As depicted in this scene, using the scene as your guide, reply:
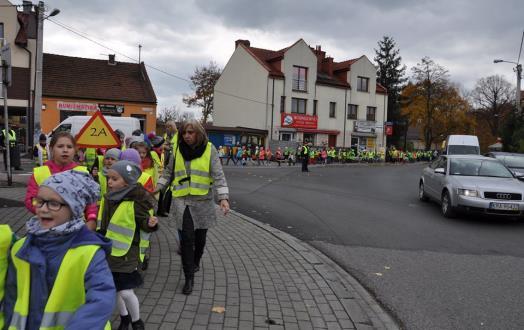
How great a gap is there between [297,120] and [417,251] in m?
37.0

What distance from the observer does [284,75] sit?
43.9 m

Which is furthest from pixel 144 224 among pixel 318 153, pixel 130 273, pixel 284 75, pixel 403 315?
pixel 284 75

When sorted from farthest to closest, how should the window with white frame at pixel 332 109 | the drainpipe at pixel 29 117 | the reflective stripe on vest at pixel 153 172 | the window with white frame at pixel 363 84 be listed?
the window with white frame at pixel 363 84 < the window with white frame at pixel 332 109 < the drainpipe at pixel 29 117 < the reflective stripe on vest at pixel 153 172

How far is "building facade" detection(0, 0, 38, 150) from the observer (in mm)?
32156

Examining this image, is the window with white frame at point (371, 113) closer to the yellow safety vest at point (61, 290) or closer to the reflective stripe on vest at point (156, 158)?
the reflective stripe on vest at point (156, 158)

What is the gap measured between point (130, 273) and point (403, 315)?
2.72 m

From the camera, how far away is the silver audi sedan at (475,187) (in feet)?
32.9

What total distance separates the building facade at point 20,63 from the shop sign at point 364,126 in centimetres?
3023

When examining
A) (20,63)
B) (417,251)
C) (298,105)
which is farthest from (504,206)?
(298,105)

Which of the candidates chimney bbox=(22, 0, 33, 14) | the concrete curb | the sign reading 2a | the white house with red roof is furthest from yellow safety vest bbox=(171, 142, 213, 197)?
the white house with red roof

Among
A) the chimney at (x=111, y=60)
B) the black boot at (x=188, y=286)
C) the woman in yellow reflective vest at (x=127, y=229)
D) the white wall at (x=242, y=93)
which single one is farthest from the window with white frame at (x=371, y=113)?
the woman in yellow reflective vest at (x=127, y=229)

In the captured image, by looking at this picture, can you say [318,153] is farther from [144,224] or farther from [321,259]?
[144,224]

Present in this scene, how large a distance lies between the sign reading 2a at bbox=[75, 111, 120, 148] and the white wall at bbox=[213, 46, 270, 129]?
118ft

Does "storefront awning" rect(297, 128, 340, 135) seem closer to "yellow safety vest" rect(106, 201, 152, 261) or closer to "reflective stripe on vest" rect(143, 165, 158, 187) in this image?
"reflective stripe on vest" rect(143, 165, 158, 187)
